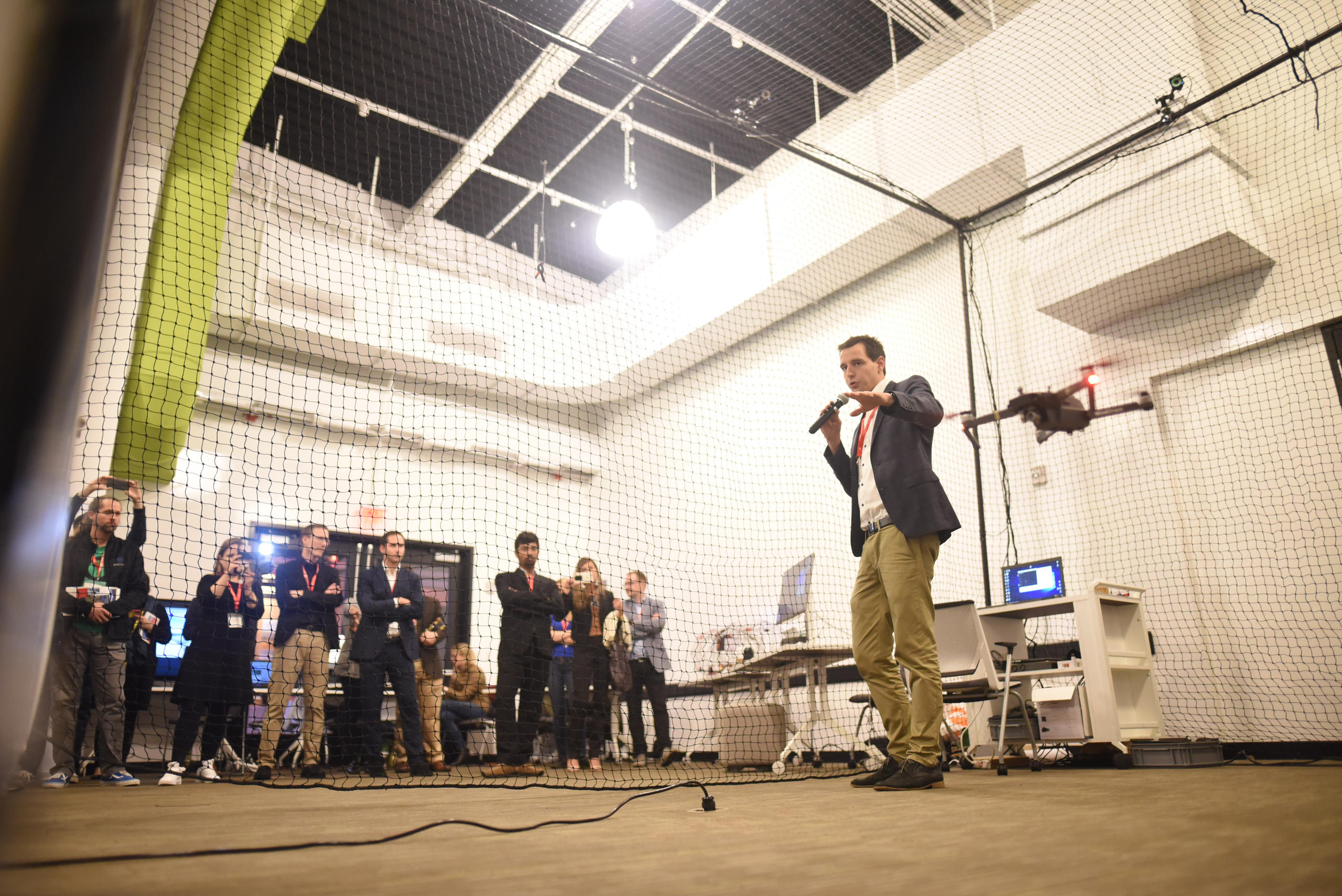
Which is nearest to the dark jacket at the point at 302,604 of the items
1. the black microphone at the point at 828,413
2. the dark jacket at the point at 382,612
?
the dark jacket at the point at 382,612

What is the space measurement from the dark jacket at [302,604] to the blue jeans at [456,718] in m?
1.65

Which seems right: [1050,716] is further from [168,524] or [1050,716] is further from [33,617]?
[168,524]

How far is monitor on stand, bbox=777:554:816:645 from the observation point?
197 inches

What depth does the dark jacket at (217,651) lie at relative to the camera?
171 inches

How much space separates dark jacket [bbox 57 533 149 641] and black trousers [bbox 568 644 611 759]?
2417 millimetres

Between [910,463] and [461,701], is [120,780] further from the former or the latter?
[910,463]

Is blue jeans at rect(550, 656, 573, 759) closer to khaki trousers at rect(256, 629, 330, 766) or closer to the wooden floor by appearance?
khaki trousers at rect(256, 629, 330, 766)

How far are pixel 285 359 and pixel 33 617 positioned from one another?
772cm

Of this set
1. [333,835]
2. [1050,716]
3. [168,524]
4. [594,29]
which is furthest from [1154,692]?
[168,524]

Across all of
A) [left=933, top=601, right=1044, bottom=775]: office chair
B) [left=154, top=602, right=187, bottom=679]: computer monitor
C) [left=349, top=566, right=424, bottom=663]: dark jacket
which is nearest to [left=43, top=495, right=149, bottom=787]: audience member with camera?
[left=349, top=566, right=424, bottom=663]: dark jacket

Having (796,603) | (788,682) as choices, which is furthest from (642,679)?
(796,603)

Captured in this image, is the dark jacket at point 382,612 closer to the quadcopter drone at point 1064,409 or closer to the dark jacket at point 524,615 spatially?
the dark jacket at point 524,615

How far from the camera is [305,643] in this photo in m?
4.46

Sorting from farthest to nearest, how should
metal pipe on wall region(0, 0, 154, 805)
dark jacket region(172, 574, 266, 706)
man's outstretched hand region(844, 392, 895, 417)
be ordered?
1. dark jacket region(172, 574, 266, 706)
2. man's outstretched hand region(844, 392, 895, 417)
3. metal pipe on wall region(0, 0, 154, 805)
